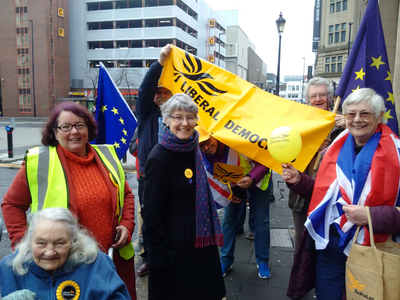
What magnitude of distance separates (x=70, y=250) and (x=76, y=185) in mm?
509

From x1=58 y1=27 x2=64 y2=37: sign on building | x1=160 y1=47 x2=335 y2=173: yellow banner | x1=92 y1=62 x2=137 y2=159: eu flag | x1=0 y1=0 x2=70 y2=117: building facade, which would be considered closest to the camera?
x1=160 y1=47 x2=335 y2=173: yellow banner

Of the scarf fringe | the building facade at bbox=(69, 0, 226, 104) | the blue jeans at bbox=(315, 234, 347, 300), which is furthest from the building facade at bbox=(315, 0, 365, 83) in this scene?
the scarf fringe

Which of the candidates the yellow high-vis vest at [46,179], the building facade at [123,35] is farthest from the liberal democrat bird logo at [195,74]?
the building facade at [123,35]

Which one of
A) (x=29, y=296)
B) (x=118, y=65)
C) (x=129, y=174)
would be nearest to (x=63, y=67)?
(x=118, y=65)

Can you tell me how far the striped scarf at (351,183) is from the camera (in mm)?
1942

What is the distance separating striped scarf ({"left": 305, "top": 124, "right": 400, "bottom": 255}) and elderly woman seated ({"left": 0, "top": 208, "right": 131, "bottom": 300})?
4.82ft

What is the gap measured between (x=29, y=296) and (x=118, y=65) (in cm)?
4875

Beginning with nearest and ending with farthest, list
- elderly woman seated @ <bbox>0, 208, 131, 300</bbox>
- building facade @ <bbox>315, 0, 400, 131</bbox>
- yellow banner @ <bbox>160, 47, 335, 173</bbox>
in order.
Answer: elderly woman seated @ <bbox>0, 208, 131, 300</bbox>
yellow banner @ <bbox>160, 47, 335, 173</bbox>
building facade @ <bbox>315, 0, 400, 131</bbox>

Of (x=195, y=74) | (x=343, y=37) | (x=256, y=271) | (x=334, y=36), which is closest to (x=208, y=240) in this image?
(x=256, y=271)

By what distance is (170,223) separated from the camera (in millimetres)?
2342

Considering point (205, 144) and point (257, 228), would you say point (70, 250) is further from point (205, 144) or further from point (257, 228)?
point (257, 228)

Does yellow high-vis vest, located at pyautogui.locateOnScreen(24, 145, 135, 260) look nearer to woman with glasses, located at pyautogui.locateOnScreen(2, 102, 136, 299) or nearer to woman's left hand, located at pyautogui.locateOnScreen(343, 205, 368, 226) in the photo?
woman with glasses, located at pyautogui.locateOnScreen(2, 102, 136, 299)

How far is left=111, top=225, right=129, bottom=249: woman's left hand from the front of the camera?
2.21 metres

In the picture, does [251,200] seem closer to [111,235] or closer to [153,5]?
[111,235]
